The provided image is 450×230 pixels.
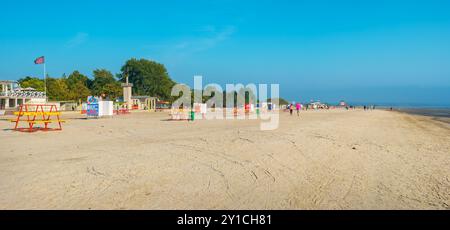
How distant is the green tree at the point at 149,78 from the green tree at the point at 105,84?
12.7m

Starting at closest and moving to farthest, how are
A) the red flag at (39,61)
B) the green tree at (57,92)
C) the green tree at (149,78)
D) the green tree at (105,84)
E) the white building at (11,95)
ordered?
the red flag at (39,61) < the white building at (11,95) < the green tree at (57,92) < the green tree at (105,84) < the green tree at (149,78)

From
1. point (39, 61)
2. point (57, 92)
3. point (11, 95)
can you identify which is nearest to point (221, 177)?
point (39, 61)

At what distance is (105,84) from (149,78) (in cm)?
2415

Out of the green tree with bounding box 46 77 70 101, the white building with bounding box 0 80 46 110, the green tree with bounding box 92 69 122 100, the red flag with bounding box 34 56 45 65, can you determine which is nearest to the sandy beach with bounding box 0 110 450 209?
the red flag with bounding box 34 56 45 65

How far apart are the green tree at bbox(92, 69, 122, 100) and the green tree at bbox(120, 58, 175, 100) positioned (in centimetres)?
1271

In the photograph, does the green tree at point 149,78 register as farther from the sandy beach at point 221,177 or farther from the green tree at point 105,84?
the sandy beach at point 221,177

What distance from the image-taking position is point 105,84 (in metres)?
83.1

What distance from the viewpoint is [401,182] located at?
6.01m

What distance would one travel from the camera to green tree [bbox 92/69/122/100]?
2818 inches

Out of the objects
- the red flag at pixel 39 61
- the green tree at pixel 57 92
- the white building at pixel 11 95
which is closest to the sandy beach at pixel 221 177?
the red flag at pixel 39 61

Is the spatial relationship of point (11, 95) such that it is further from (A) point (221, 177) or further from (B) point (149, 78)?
(B) point (149, 78)

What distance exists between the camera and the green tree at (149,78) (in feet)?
346
